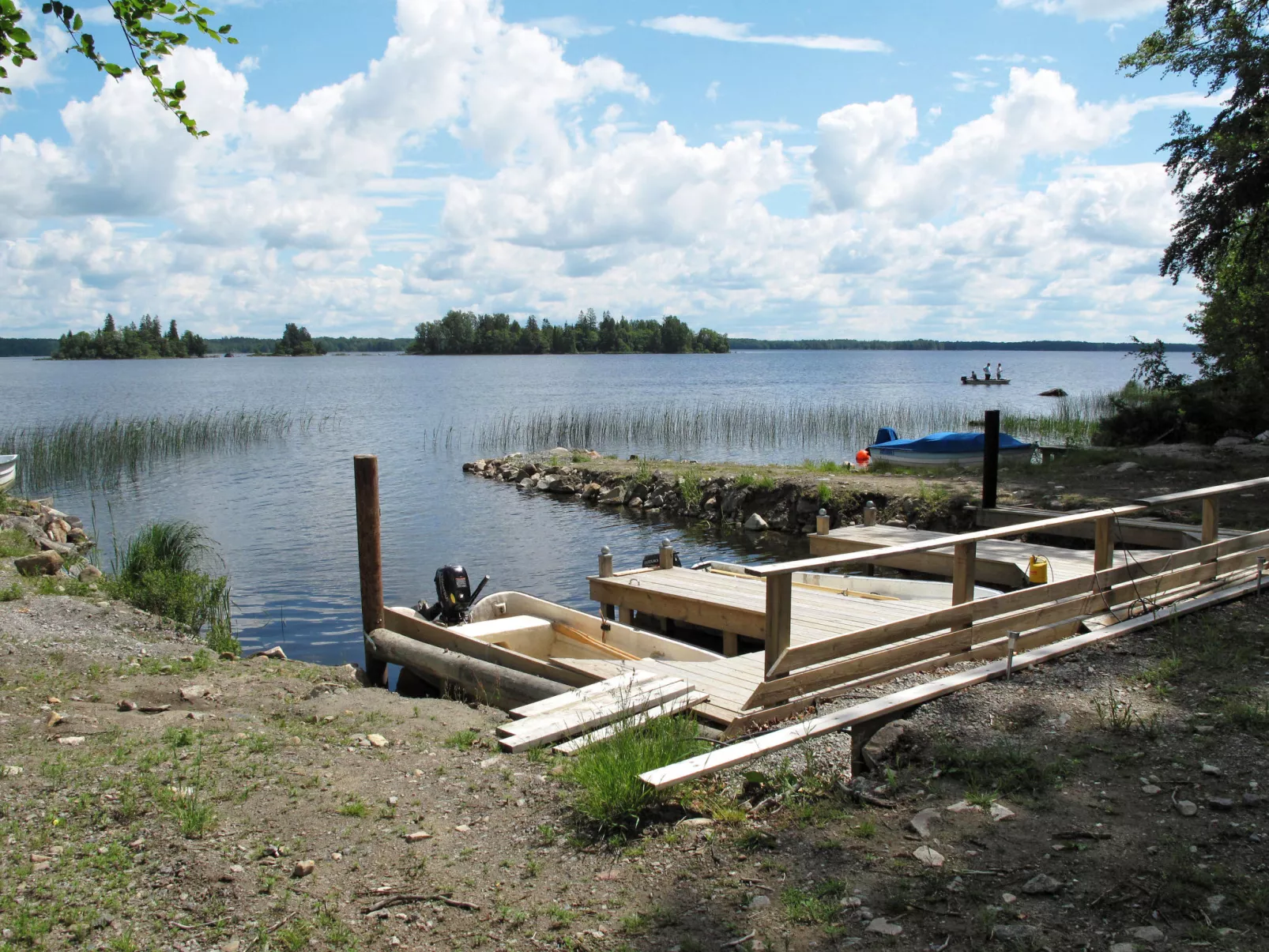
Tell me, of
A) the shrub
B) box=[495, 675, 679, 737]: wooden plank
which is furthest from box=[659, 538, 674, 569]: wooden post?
the shrub

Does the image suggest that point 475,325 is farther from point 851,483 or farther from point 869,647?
point 869,647

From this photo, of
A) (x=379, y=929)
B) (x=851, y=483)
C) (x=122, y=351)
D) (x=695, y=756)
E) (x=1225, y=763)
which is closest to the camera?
(x=379, y=929)

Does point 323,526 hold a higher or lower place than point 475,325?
lower

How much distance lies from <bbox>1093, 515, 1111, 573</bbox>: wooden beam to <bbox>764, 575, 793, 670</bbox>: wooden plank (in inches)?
127

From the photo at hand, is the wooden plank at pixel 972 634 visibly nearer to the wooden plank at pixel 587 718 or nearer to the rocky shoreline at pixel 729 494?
the wooden plank at pixel 587 718

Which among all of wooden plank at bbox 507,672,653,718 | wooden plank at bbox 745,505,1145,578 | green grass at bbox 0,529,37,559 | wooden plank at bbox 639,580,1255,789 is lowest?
wooden plank at bbox 507,672,653,718

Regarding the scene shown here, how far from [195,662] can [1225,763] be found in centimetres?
769

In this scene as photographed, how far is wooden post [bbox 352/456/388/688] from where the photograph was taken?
10.2 m

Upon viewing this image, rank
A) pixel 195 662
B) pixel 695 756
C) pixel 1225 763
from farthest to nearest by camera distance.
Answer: pixel 195 662
pixel 695 756
pixel 1225 763

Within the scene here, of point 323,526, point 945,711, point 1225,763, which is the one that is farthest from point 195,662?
point 323,526

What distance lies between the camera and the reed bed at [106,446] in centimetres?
2491

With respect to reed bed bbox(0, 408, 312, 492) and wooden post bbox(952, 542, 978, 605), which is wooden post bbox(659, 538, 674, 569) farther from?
reed bed bbox(0, 408, 312, 492)

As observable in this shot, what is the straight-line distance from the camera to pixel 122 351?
16750 cm

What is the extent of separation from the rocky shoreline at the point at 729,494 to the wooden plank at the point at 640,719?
9.45 meters
